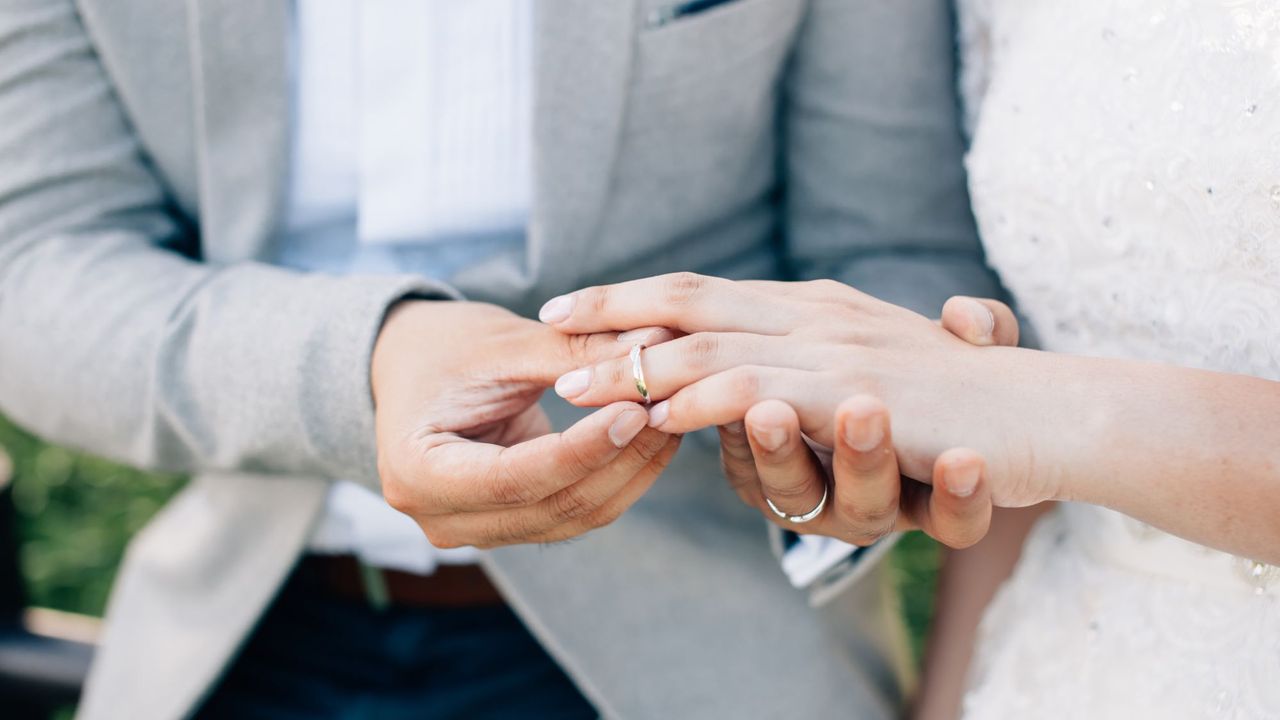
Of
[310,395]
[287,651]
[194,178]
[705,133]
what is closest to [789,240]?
[705,133]

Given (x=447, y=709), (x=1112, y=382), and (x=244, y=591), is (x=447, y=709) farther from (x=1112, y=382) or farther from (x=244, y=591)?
(x=1112, y=382)

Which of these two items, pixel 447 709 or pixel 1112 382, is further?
pixel 447 709

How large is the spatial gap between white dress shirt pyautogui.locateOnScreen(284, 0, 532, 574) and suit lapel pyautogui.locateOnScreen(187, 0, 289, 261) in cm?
6

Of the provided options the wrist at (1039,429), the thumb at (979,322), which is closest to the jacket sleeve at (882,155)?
the thumb at (979,322)

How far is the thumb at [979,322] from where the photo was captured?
0.87 meters

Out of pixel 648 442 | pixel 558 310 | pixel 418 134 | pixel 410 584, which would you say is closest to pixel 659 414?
pixel 648 442

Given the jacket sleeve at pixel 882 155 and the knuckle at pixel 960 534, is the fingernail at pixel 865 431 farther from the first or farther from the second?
the jacket sleeve at pixel 882 155

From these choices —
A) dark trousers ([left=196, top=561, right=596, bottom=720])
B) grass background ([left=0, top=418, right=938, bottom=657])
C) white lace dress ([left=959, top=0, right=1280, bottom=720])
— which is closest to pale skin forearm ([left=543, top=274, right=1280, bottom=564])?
white lace dress ([left=959, top=0, right=1280, bottom=720])

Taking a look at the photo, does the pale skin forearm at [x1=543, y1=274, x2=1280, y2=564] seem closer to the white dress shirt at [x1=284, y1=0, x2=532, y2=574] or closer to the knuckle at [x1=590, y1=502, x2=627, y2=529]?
the knuckle at [x1=590, y1=502, x2=627, y2=529]

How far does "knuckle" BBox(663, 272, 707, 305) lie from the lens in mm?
850

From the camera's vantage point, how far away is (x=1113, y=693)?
95cm

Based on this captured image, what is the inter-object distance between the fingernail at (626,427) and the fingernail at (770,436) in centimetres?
9

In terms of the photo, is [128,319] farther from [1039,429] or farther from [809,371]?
[1039,429]

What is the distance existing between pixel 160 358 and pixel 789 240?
2.42 ft
